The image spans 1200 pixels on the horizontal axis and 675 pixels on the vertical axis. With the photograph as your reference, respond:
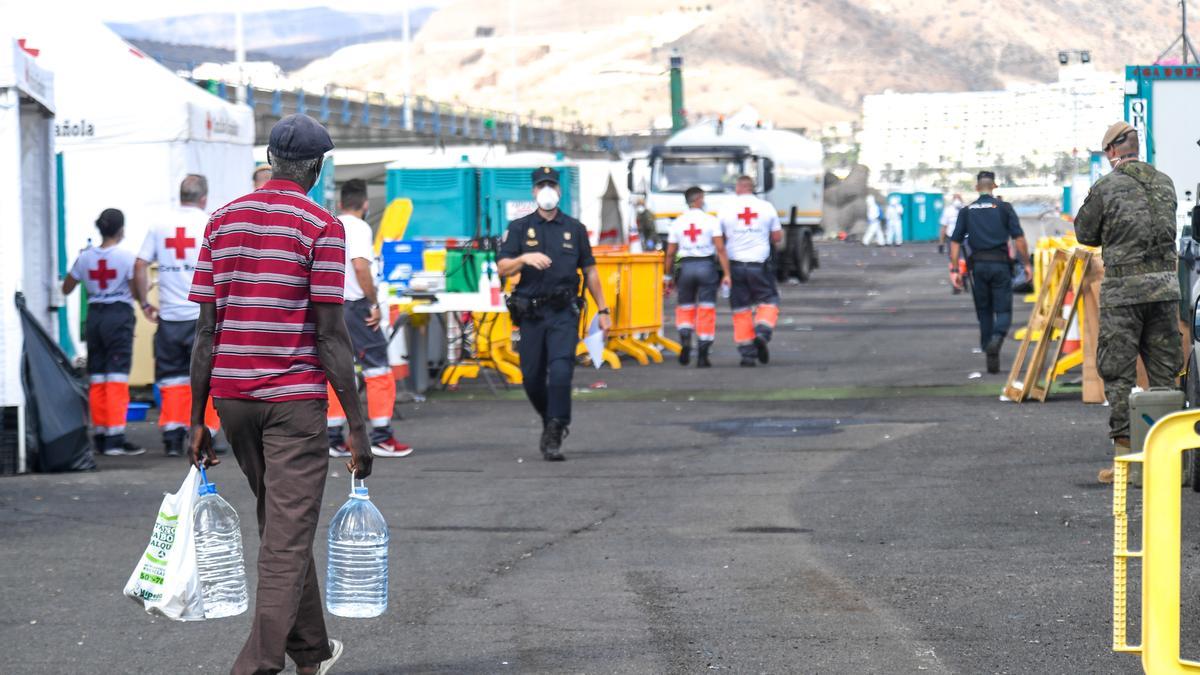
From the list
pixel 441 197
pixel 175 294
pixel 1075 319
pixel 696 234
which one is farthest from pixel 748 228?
pixel 441 197

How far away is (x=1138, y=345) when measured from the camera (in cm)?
1001

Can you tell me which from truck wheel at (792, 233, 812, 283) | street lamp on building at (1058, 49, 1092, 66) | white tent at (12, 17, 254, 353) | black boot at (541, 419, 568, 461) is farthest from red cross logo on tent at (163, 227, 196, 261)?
truck wheel at (792, 233, 812, 283)

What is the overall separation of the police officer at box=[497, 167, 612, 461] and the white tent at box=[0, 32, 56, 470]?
3.00 m

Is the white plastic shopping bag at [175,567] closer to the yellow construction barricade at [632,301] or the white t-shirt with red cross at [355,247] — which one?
the white t-shirt with red cross at [355,247]

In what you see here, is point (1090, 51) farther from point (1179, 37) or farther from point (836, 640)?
point (836, 640)

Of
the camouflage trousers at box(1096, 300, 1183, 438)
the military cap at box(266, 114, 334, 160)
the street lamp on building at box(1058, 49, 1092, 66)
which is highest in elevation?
the street lamp on building at box(1058, 49, 1092, 66)

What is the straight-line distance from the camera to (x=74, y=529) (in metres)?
9.41

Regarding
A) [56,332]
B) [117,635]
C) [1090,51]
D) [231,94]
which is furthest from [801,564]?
[231,94]

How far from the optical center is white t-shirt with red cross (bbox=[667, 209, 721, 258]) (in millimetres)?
19219

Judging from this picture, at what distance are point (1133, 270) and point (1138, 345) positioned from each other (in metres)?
0.41

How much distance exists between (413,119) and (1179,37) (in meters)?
50.5

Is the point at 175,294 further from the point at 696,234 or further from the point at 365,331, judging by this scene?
the point at 696,234

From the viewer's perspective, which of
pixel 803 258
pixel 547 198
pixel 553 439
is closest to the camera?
pixel 547 198

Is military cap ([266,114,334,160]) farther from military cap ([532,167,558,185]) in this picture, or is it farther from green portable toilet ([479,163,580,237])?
green portable toilet ([479,163,580,237])
